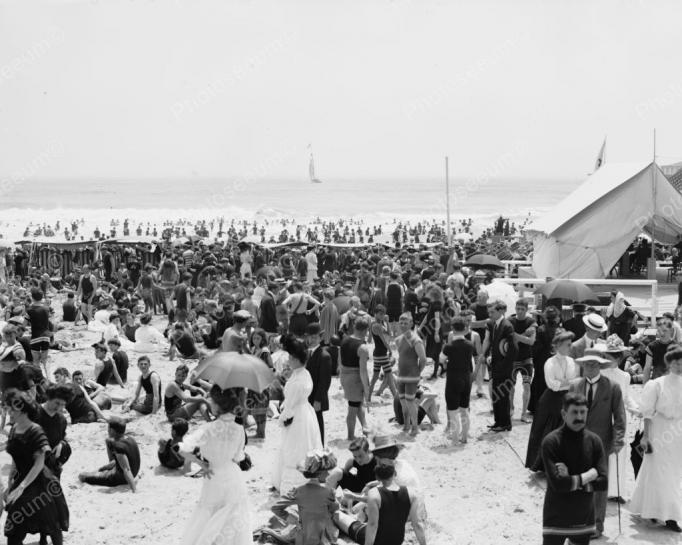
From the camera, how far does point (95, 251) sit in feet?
78.2

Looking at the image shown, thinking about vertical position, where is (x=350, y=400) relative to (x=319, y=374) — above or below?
below

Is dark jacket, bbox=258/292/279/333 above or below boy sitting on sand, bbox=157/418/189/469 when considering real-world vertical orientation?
above

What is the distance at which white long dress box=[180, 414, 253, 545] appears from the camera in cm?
537

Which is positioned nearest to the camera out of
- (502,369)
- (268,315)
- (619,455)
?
(619,455)

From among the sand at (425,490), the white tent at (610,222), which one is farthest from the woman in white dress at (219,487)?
the white tent at (610,222)

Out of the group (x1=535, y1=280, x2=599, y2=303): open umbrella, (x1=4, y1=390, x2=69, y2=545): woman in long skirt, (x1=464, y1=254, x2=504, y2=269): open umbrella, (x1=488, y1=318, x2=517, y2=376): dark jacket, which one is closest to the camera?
(x1=4, y1=390, x2=69, y2=545): woman in long skirt

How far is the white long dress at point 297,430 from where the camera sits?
7078 mm

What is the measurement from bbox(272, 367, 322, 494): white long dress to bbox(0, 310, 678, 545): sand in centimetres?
33

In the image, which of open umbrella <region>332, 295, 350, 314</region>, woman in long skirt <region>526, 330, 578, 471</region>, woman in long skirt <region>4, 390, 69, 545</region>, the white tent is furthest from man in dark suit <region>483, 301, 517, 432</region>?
the white tent

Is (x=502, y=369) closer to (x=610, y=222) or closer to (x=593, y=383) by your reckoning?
(x=593, y=383)

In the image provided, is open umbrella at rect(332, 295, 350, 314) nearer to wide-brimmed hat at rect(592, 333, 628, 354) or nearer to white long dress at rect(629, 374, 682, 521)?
wide-brimmed hat at rect(592, 333, 628, 354)

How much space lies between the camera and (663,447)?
6586 millimetres

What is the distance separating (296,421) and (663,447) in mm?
2981

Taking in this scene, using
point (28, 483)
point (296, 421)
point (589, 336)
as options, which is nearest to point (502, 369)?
point (589, 336)
